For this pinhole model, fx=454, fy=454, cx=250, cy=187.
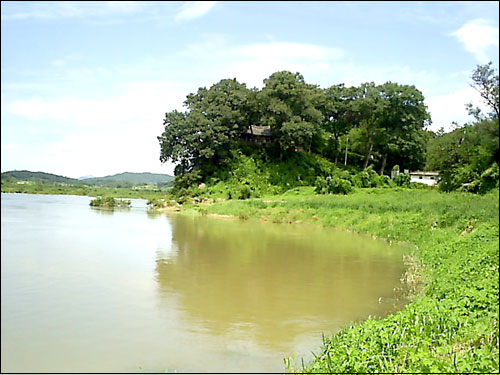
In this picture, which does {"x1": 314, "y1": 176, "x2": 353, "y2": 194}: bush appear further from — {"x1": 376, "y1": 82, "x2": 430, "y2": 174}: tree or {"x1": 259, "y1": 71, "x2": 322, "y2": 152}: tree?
{"x1": 376, "y1": 82, "x2": 430, "y2": 174}: tree

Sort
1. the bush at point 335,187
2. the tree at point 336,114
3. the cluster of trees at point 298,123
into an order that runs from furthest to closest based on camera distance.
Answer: the tree at point 336,114 → the cluster of trees at point 298,123 → the bush at point 335,187

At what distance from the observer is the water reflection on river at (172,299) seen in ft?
20.4

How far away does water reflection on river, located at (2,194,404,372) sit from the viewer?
6.23 m

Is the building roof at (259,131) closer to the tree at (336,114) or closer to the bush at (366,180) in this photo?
the tree at (336,114)

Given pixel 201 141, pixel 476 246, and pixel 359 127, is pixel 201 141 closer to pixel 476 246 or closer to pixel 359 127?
pixel 359 127

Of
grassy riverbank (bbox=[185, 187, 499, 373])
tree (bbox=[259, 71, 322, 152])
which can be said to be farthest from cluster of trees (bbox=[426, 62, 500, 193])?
tree (bbox=[259, 71, 322, 152])

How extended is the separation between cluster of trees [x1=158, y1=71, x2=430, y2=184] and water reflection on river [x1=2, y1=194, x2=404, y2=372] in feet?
78.2

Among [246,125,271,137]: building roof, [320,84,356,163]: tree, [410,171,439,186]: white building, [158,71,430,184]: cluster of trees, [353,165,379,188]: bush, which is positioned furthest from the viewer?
[320,84,356,163]: tree

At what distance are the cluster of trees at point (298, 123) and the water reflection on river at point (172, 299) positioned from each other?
23850 mm

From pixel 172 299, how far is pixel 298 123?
3402 cm

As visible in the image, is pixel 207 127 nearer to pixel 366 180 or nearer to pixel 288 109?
pixel 288 109

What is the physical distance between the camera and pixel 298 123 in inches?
1640

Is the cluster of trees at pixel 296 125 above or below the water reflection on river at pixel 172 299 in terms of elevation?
above

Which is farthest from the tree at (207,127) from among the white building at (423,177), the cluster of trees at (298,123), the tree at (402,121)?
the white building at (423,177)
